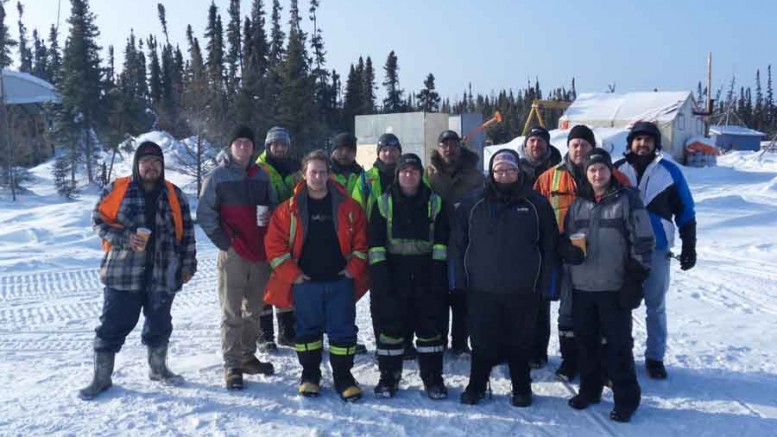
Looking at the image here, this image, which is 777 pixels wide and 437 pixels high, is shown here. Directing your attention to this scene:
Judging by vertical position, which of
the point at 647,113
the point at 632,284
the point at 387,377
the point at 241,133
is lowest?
the point at 387,377

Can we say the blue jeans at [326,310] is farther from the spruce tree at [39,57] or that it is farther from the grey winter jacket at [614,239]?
the spruce tree at [39,57]

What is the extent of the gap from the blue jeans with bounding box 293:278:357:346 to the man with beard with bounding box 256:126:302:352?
988mm

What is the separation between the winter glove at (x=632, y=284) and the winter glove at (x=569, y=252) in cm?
30

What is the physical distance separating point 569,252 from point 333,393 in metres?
1.97

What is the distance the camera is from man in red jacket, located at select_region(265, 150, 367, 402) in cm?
436

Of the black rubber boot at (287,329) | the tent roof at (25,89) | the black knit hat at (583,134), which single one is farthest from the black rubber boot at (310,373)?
the tent roof at (25,89)

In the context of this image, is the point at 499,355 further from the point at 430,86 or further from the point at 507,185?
the point at 430,86

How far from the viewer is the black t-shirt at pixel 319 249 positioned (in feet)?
14.3

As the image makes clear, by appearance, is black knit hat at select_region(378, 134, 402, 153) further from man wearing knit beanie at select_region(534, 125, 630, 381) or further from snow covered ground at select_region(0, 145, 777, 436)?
snow covered ground at select_region(0, 145, 777, 436)

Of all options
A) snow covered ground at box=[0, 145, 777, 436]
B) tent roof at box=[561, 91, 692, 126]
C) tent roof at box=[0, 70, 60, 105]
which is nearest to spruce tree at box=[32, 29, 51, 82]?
tent roof at box=[0, 70, 60, 105]

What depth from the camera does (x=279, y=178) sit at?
16.9ft

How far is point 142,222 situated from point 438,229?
7.06 ft

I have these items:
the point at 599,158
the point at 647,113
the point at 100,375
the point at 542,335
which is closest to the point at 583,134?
the point at 599,158

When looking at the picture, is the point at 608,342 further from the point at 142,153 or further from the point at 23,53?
the point at 23,53
